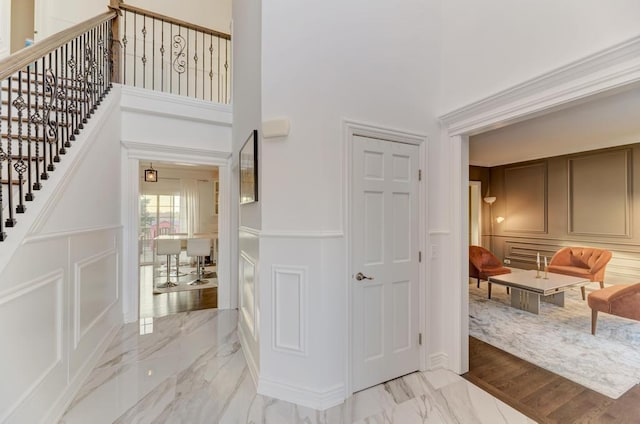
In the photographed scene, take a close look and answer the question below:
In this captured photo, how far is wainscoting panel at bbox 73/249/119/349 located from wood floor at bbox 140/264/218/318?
0.77 m

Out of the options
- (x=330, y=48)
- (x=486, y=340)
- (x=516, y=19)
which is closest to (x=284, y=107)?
(x=330, y=48)

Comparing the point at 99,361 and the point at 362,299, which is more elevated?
the point at 362,299

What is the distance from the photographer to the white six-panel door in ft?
7.50

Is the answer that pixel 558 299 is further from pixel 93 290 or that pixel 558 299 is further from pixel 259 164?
pixel 93 290

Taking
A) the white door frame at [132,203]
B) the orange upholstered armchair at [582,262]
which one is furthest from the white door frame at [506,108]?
the orange upholstered armchair at [582,262]

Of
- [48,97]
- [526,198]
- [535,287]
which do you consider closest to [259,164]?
[48,97]

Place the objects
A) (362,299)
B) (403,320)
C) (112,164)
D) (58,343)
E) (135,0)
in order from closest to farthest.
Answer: (58,343)
(362,299)
(403,320)
(112,164)
(135,0)

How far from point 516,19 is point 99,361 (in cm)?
452

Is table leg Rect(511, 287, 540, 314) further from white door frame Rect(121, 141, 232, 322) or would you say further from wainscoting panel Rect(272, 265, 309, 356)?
white door frame Rect(121, 141, 232, 322)

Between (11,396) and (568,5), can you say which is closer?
(11,396)

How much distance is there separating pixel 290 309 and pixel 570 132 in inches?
163

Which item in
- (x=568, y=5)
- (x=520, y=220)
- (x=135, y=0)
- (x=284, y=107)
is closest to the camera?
(x=568, y=5)

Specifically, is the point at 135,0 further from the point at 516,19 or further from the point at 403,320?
the point at 403,320

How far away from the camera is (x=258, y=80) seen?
2.27 meters
